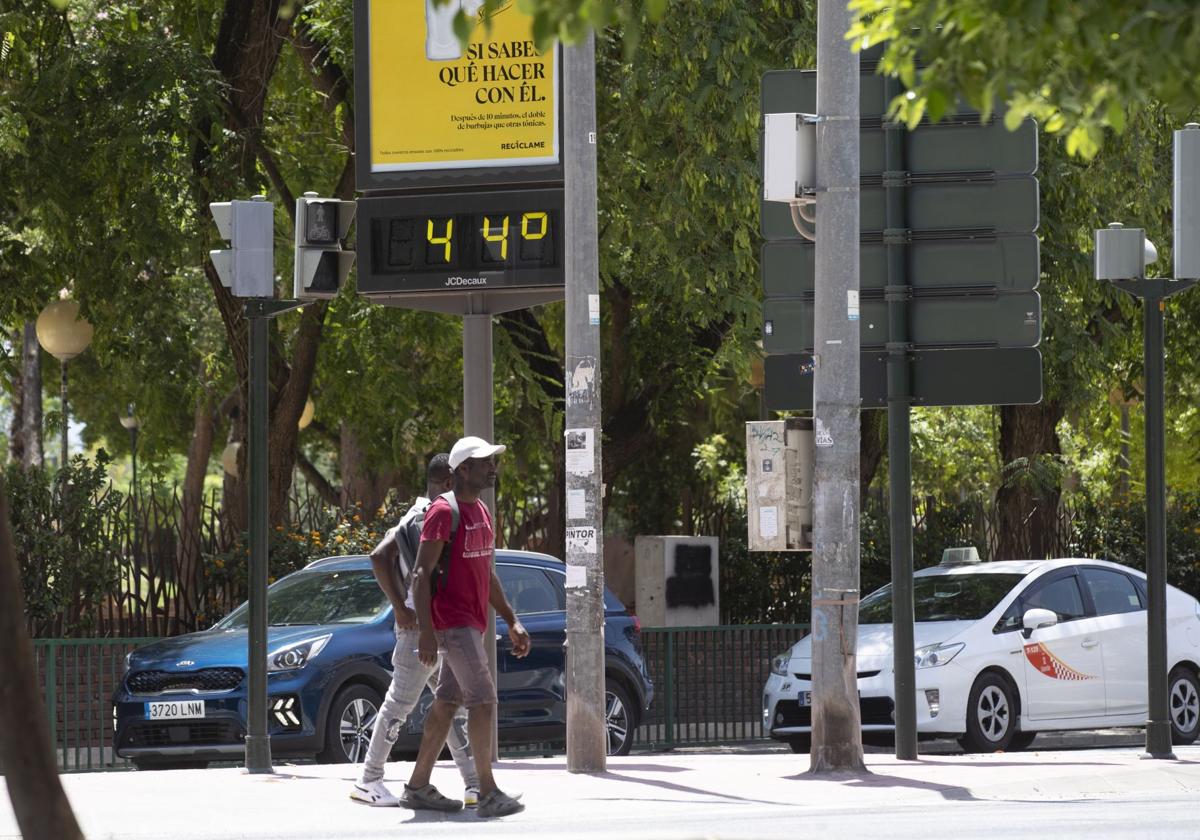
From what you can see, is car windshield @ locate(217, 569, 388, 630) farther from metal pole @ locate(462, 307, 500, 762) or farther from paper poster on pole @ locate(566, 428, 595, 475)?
paper poster on pole @ locate(566, 428, 595, 475)

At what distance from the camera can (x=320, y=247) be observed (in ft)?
43.1

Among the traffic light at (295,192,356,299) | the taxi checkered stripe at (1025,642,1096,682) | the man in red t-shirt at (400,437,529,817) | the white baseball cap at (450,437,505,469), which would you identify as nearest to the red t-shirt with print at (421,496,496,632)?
the man in red t-shirt at (400,437,529,817)

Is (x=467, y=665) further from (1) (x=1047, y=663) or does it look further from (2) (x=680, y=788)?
(1) (x=1047, y=663)

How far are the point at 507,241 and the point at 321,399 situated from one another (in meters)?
17.5

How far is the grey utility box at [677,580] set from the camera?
21172 mm

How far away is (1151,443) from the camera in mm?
13398

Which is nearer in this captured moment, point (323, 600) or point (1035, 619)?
point (323, 600)

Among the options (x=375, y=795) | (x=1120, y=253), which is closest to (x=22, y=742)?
(x=375, y=795)

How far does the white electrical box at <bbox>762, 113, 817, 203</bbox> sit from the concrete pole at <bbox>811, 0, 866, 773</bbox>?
0.08 metres

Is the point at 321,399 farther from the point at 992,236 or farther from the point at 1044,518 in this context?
the point at 992,236

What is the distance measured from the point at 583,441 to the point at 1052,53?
6207 mm

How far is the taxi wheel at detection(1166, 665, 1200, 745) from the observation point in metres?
16.1

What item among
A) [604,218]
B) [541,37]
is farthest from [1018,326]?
[541,37]

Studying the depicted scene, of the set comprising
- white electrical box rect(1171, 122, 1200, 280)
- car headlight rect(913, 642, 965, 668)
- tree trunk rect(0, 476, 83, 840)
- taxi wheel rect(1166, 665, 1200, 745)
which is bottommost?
taxi wheel rect(1166, 665, 1200, 745)
